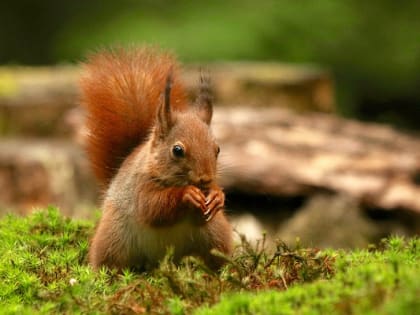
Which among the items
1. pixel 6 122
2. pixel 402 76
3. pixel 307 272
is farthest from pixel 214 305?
pixel 402 76

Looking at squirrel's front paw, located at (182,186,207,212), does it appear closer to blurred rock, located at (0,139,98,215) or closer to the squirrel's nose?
the squirrel's nose

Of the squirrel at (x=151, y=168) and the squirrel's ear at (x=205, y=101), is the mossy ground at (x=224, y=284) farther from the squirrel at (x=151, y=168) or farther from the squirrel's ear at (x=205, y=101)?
the squirrel's ear at (x=205, y=101)

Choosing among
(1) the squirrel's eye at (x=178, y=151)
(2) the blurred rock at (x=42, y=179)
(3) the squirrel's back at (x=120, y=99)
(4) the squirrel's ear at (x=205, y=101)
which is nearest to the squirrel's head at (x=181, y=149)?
(1) the squirrel's eye at (x=178, y=151)

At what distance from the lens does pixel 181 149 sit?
3527mm

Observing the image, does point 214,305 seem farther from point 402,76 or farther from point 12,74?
point 402,76

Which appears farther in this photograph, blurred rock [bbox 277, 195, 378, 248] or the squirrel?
blurred rock [bbox 277, 195, 378, 248]

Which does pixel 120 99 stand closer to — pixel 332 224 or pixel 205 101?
pixel 205 101

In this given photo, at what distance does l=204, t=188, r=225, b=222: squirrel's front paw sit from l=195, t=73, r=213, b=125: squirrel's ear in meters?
0.56

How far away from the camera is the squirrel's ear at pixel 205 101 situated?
12.8ft

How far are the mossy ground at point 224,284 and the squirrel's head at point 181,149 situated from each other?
0.40 m

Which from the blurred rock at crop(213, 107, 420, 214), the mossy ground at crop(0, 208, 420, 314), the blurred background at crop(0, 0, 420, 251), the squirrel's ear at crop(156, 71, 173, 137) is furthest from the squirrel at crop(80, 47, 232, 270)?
the blurred rock at crop(213, 107, 420, 214)

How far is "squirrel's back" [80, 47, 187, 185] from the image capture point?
4.11 m

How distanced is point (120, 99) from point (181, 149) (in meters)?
0.72

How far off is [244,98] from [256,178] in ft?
6.09
